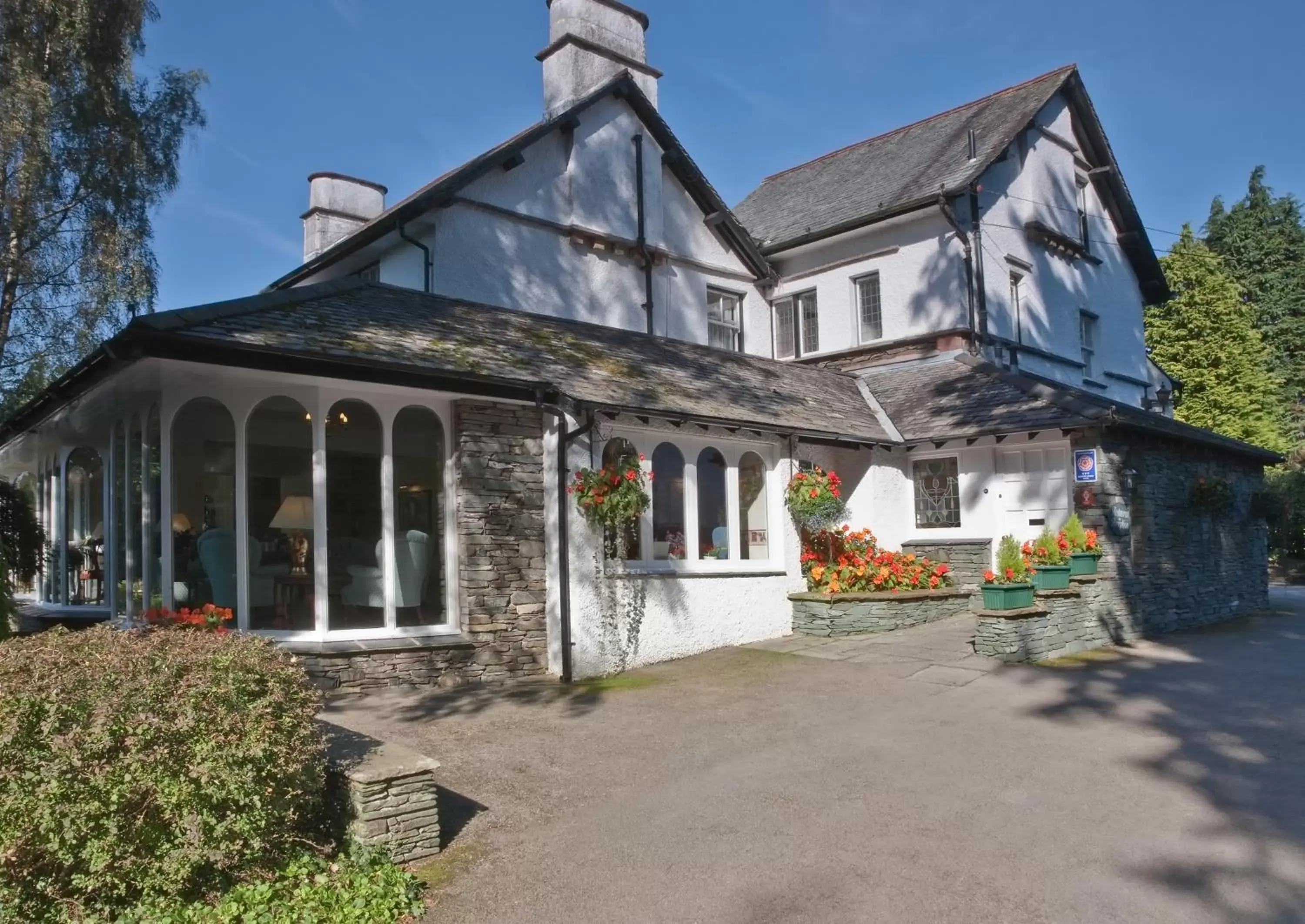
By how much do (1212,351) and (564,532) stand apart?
3110cm

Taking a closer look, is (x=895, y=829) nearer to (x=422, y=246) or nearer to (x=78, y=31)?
(x=422, y=246)

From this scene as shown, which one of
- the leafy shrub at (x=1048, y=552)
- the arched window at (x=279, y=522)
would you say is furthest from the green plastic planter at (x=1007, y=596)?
the arched window at (x=279, y=522)

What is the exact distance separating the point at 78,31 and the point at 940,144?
17928 mm

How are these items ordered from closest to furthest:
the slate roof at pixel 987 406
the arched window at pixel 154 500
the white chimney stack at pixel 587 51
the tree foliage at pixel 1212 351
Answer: the arched window at pixel 154 500 → the slate roof at pixel 987 406 → the white chimney stack at pixel 587 51 → the tree foliage at pixel 1212 351

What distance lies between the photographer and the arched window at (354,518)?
31.9ft

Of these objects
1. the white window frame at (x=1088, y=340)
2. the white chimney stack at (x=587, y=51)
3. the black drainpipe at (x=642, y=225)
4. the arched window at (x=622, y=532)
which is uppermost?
the white chimney stack at (x=587, y=51)

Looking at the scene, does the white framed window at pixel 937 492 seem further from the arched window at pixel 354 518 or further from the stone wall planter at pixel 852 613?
the arched window at pixel 354 518

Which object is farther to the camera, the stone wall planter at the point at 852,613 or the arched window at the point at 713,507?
the stone wall planter at the point at 852,613

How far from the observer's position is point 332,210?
22219 mm

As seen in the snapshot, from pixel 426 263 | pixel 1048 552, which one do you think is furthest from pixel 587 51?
pixel 1048 552

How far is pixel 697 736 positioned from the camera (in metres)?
8.12

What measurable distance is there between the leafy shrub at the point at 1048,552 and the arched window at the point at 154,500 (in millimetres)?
10001

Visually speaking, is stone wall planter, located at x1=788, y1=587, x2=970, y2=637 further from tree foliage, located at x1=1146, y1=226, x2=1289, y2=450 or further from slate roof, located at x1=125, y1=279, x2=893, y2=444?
tree foliage, located at x1=1146, y1=226, x2=1289, y2=450

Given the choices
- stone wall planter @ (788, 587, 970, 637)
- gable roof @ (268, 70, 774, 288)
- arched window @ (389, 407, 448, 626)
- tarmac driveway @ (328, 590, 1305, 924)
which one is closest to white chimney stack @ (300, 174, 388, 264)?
gable roof @ (268, 70, 774, 288)
